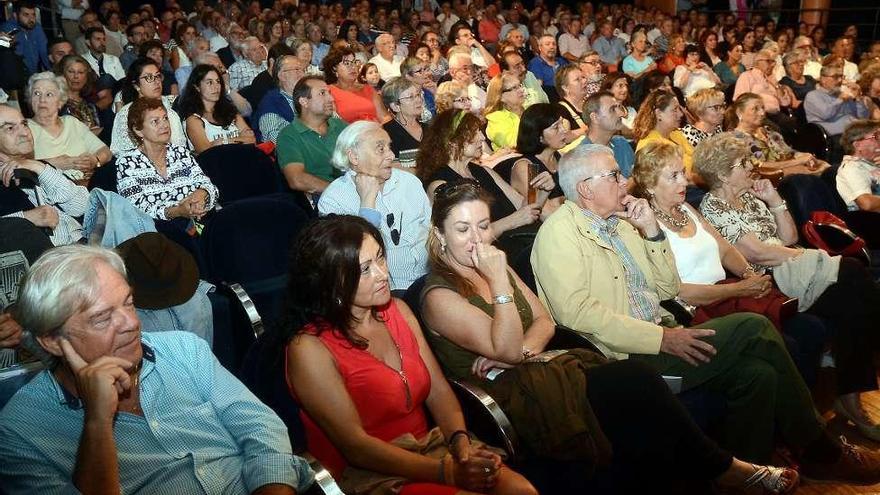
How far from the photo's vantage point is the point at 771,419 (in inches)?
97.7

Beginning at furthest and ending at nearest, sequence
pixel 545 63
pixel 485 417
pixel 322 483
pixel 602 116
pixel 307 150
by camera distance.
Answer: pixel 545 63 → pixel 602 116 → pixel 307 150 → pixel 485 417 → pixel 322 483

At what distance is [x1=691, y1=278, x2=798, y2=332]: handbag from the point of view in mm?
2908

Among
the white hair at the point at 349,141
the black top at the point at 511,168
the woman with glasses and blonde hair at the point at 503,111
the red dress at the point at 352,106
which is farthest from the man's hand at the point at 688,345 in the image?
the red dress at the point at 352,106

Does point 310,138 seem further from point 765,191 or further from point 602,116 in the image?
point 765,191

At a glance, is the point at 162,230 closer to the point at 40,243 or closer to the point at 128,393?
the point at 40,243

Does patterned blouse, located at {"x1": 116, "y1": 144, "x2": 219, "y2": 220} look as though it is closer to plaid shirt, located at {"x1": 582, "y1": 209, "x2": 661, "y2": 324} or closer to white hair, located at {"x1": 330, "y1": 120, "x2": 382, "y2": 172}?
white hair, located at {"x1": 330, "y1": 120, "x2": 382, "y2": 172}

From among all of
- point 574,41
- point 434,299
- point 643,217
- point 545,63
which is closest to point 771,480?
point 643,217

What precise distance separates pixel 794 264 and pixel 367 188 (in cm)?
183

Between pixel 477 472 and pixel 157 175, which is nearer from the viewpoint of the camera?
pixel 477 472

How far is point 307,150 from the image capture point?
420 centimetres

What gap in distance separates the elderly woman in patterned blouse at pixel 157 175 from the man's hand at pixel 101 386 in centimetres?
201

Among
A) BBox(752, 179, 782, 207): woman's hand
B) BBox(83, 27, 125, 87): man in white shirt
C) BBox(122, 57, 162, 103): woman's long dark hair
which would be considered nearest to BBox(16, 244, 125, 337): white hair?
BBox(752, 179, 782, 207): woman's hand

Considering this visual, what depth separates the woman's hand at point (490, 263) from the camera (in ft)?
7.16

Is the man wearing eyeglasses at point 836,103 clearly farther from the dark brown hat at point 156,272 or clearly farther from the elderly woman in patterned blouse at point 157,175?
the dark brown hat at point 156,272
